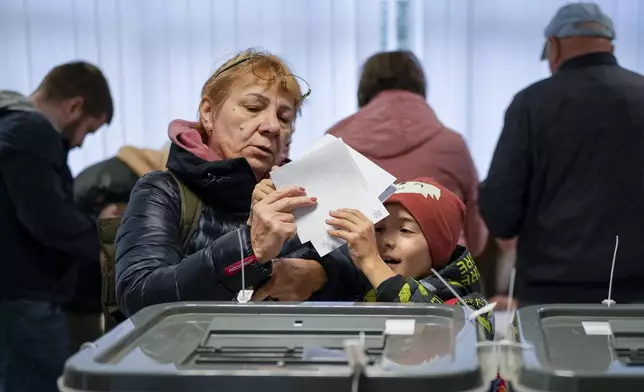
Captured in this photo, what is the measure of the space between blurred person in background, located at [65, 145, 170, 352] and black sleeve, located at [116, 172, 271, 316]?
1488 mm

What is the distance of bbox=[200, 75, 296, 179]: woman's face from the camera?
1.67 metres

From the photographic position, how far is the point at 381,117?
2.83 meters

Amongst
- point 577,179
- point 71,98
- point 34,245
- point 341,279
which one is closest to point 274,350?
point 341,279

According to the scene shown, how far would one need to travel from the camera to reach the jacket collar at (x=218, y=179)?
1583 millimetres

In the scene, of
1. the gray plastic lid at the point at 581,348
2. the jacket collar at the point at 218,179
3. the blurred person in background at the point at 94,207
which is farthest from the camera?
the blurred person in background at the point at 94,207

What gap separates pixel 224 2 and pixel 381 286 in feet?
11.2

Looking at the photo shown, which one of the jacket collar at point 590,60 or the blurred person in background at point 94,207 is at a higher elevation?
the jacket collar at point 590,60

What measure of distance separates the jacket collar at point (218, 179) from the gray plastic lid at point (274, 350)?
0.30m

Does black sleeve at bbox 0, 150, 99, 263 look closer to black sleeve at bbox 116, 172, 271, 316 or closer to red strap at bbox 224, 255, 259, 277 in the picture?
black sleeve at bbox 116, 172, 271, 316

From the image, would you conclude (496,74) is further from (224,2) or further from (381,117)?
(381,117)

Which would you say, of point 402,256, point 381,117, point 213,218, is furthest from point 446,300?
point 381,117

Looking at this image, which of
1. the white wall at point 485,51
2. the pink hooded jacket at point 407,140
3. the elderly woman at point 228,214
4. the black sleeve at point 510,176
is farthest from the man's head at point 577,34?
the white wall at point 485,51

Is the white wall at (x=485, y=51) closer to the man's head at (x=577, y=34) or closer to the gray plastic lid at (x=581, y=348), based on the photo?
the man's head at (x=577, y=34)

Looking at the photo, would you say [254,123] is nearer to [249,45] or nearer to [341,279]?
[341,279]
